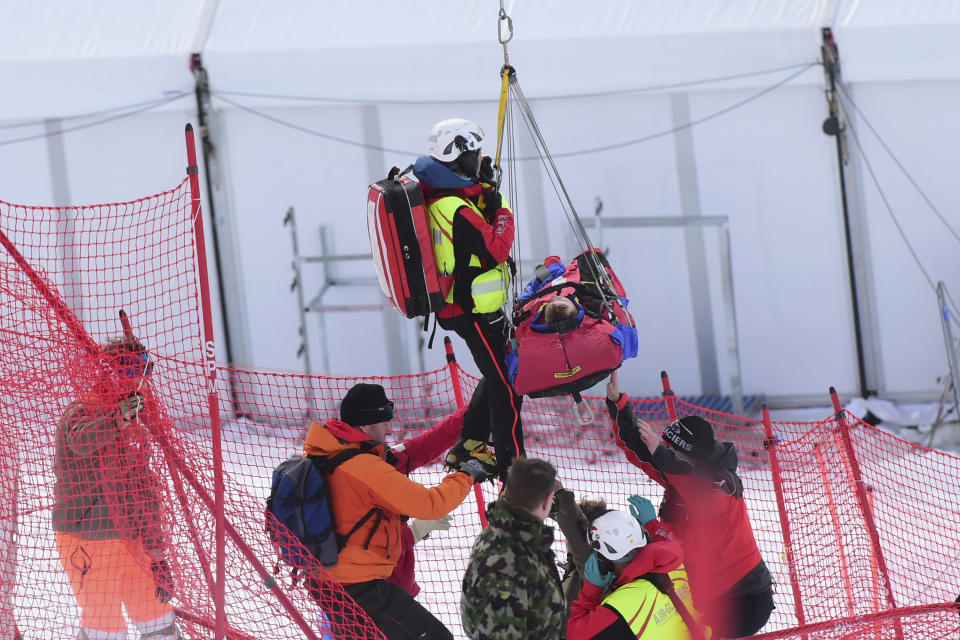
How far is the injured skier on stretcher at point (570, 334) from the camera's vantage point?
480 cm

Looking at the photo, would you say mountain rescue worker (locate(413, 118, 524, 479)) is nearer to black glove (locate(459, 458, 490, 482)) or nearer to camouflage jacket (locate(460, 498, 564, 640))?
black glove (locate(459, 458, 490, 482))

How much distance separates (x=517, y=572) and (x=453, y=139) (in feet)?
6.04

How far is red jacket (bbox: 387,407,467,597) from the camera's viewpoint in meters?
5.02

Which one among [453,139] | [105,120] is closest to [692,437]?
[453,139]

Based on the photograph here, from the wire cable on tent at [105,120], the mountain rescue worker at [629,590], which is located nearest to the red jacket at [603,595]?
the mountain rescue worker at [629,590]

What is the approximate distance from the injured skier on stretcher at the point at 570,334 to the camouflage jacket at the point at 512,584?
96 centimetres

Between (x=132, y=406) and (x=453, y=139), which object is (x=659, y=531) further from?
(x=132, y=406)

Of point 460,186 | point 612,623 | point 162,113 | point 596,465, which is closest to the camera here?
point 612,623

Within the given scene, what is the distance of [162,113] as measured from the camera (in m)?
9.49

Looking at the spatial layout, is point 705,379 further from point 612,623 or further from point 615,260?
point 612,623

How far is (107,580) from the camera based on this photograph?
4898 millimetres

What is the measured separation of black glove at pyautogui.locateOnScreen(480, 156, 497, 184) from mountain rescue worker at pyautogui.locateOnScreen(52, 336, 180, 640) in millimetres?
1560

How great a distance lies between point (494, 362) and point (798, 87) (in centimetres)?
497

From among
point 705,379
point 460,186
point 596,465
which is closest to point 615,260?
point 705,379
